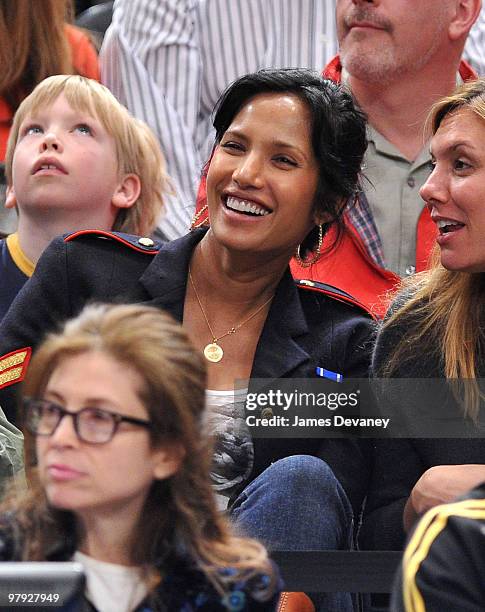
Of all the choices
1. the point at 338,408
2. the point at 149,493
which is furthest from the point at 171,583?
the point at 338,408

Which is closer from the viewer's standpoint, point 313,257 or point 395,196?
point 313,257

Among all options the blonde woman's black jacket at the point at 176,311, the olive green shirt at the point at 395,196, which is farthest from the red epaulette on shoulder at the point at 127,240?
the olive green shirt at the point at 395,196

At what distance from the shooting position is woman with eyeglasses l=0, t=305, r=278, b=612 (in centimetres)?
120

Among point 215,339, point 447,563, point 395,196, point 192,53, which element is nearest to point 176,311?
point 215,339

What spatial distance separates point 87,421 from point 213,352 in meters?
0.73

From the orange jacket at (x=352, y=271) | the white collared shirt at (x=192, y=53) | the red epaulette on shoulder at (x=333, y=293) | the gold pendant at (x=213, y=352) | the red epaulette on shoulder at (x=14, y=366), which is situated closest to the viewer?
the red epaulette on shoulder at (x=14, y=366)

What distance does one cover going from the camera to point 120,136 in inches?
88.2

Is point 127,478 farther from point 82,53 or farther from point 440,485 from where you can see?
point 82,53

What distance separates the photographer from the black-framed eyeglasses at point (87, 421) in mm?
1187

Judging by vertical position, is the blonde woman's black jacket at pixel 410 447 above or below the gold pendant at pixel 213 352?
below

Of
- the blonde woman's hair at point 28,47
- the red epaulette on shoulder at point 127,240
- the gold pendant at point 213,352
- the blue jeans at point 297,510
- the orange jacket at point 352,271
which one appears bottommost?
the blue jeans at point 297,510

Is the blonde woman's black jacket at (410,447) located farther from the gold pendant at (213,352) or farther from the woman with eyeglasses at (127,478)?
the woman with eyeglasses at (127,478)

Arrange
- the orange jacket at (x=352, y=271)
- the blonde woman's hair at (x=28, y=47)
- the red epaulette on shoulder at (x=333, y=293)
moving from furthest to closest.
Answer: the blonde woman's hair at (x=28, y=47), the orange jacket at (x=352, y=271), the red epaulette on shoulder at (x=333, y=293)

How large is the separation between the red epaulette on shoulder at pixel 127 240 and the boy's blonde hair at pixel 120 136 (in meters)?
0.29
